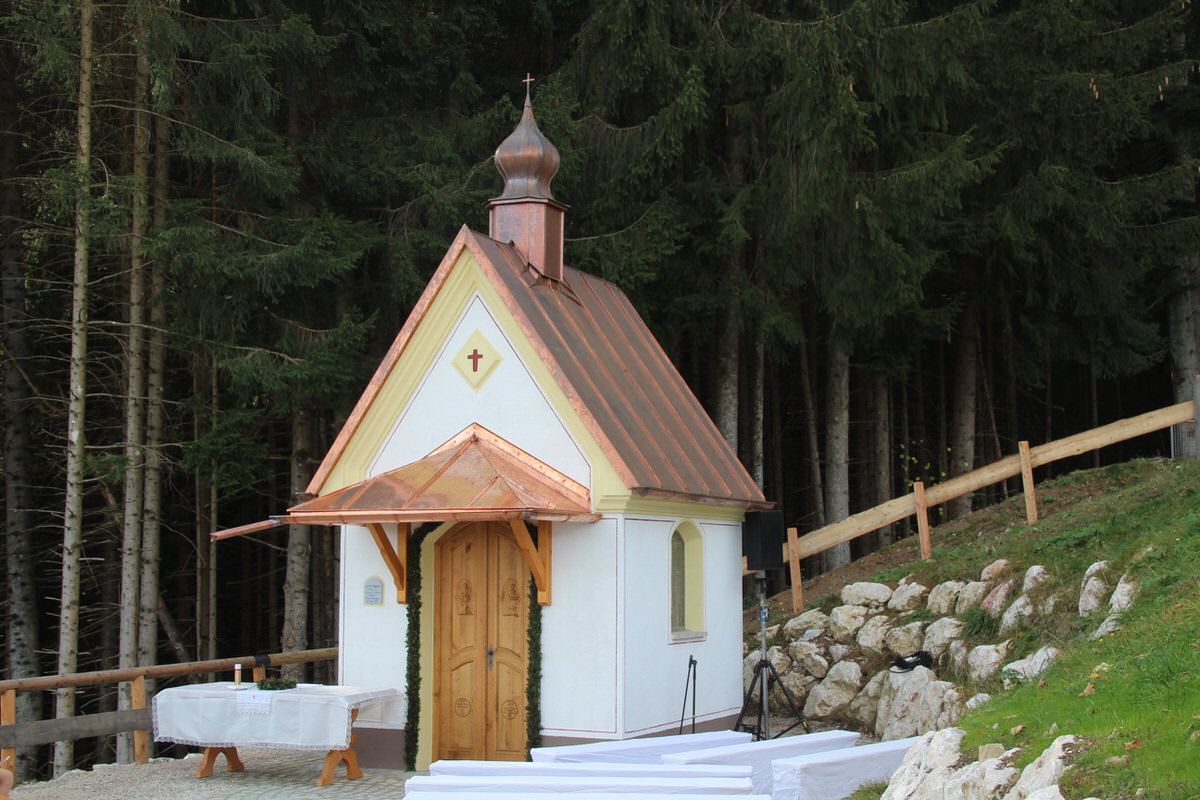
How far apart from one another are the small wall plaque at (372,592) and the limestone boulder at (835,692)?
538 centimetres

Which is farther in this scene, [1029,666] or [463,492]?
[1029,666]

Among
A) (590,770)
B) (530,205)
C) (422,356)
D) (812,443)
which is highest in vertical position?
(530,205)

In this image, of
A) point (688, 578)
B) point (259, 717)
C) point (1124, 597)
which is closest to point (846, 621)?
point (688, 578)

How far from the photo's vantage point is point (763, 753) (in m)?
9.95

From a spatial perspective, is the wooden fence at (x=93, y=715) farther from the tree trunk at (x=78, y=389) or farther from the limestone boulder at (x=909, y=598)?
the limestone boulder at (x=909, y=598)

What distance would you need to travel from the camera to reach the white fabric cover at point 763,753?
9302 millimetres

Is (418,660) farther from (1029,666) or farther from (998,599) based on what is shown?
(998,599)

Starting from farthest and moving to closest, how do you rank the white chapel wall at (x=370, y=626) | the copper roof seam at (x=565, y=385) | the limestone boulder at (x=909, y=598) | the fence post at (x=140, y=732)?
the limestone boulder at (x=909, y=598) < the fence post at (x=140, y=732) < the white chapel wall at (x=370, y=626) < the copper roof seam at (x=565, y=385)

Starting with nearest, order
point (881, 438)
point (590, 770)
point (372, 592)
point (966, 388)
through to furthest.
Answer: point (590, 770) → point (372, 592) → point (881, 438) → point (966, 388)

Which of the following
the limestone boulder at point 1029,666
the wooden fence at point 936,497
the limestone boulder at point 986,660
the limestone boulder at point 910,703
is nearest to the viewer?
the limestone boulder at point 1029,666

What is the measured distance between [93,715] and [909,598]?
30.1 ft

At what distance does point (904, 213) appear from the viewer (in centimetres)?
1711

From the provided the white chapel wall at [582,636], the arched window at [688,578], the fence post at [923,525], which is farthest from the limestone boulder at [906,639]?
the white chapel wall at [582,636]

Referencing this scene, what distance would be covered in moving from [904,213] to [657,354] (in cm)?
458
